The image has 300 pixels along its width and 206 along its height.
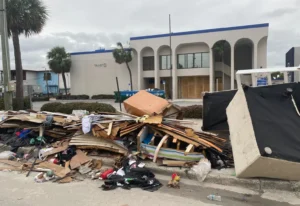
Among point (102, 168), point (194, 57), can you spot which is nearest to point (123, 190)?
point (102, 168)

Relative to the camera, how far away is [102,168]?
19.9 feet

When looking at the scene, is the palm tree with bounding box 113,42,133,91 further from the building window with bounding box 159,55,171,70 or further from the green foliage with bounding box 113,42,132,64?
the building window with bounding box 159,55,171,70

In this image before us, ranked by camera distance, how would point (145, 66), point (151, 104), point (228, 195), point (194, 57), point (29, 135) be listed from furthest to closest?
point (145, 66)
point (194, 57)
point (29, 135)
point (151, 104)
point (228, 195)

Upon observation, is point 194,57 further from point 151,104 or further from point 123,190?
point 123,190

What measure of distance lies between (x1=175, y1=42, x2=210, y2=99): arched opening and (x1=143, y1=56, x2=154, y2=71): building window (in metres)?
4.53

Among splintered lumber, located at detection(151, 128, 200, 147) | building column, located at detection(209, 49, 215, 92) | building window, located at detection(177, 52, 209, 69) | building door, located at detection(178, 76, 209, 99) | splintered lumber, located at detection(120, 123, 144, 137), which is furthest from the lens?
building door, located at detection(178, 76, 209, 99)

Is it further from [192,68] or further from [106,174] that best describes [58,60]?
[106,174]

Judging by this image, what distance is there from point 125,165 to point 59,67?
4623 centimetres

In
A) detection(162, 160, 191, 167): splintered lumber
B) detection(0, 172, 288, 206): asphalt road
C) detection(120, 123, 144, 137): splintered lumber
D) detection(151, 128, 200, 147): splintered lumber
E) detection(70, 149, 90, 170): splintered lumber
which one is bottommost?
detection(0, 172, 288, 206): asphalt road

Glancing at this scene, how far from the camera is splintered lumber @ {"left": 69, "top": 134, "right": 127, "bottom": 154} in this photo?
6.41 metres

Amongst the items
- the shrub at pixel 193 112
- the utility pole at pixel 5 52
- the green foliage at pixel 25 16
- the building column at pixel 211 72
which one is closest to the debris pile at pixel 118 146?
the shrub at pixel 193 112

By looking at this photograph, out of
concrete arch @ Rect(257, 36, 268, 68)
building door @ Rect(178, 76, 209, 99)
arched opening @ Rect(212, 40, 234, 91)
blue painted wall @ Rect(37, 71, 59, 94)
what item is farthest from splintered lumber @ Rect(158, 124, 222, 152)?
blue painted wall @ Rect(37, 71, 59, 94)

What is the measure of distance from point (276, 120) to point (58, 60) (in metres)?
48.4

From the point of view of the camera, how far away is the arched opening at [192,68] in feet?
134
